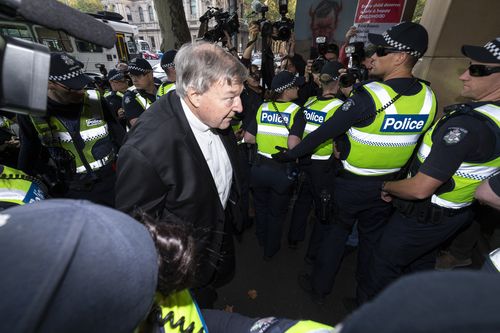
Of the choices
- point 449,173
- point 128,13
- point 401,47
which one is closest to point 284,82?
point 401,47

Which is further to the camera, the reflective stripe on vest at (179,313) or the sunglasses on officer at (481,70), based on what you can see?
the sunglasses on officer at (481,70)

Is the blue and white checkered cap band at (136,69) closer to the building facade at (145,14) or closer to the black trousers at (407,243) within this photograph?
the black trousers at (407,243)

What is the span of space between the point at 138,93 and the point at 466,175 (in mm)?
3904

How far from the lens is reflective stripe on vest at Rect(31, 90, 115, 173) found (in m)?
2.33

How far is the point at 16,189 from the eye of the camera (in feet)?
4.61

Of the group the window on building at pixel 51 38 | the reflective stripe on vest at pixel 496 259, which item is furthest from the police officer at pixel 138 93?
the reflective stripe on vest at pixel 496 259

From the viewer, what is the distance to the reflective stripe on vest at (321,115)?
8.58 ft

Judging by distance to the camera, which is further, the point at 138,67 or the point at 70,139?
the point at 138,67

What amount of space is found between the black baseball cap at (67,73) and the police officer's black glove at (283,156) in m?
1.92

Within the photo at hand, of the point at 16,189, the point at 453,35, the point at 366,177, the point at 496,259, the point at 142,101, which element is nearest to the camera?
the point at 496,259

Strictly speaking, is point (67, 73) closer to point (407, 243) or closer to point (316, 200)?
point (316, 200)

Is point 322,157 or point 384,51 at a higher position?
point 384,51

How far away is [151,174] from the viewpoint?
141 centimetres

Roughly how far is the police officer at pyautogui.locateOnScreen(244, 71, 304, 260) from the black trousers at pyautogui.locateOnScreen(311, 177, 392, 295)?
603mm
